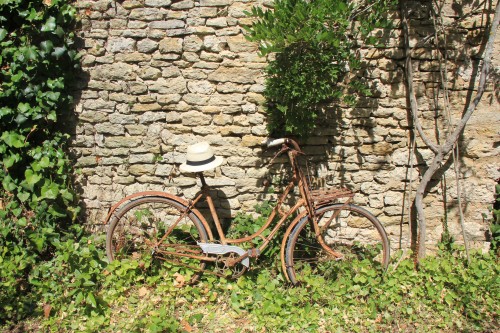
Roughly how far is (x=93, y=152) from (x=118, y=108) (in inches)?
20.9

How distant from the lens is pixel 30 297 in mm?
3633

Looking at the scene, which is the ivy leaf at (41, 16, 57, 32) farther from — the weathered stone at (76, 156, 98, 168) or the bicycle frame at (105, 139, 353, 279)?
the bicycle frame at (105, 139, 353, 279)

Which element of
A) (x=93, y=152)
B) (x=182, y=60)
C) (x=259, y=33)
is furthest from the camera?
(x=93, y=152)

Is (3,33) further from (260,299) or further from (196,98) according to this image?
(260,299)

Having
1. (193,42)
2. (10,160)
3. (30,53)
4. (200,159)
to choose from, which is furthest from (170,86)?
(10,160)

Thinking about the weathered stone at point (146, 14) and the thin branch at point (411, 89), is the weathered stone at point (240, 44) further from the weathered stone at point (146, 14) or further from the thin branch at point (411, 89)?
the thin branch at point (411, 89)

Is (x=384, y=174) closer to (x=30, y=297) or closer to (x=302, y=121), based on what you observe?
(x=302, y=121)

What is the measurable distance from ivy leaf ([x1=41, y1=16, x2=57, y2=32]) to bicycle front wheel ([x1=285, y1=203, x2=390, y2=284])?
9.34ft

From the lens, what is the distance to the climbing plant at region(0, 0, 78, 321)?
12.0ft

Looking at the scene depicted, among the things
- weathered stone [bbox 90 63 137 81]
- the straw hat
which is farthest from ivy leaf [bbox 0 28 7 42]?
the straw hat

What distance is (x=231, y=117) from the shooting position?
3969 mm

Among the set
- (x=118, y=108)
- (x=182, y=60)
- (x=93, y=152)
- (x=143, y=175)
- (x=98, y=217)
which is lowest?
(x=98, y=217)

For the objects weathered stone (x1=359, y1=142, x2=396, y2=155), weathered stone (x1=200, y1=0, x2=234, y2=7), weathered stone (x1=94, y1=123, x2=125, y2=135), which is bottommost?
weathered stone (x1=359, y1=142, x2=396, y2=155)

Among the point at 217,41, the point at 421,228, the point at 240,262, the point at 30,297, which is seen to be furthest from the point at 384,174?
the point at 30,297
